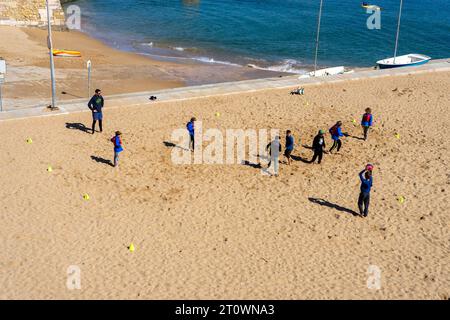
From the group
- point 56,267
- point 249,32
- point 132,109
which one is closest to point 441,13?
point 249,32

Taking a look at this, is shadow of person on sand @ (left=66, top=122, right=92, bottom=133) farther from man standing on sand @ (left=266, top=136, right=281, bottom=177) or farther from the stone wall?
the stone wall

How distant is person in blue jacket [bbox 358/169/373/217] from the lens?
1480cm

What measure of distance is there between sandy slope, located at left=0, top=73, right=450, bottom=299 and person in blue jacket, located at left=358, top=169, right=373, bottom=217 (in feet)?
1.11

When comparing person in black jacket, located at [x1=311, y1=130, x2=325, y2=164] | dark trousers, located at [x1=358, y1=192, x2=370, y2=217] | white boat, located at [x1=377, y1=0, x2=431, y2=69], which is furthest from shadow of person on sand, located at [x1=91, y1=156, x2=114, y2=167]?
white boat, located at [x1=377, y1=0, x2=431, y2=69]

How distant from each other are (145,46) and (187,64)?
6.64 metres

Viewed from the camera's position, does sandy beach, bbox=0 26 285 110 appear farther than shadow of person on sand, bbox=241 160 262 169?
Yes

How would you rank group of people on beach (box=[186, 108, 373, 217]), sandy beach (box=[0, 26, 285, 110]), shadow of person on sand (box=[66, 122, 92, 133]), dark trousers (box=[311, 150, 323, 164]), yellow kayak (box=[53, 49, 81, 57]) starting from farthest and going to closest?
yellow kayak (box=[53, 49, 81, 57])
sandy beach (box=[0, 26, 285, 110])
shadow of person on sand (box=[66, 122, 92, 133])
dark trousers (box=[311, 150, 323, 164])
group of people on beach (box=[186, 108, 373, 217])

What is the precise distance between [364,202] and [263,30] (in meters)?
35.9

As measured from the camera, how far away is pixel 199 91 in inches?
952

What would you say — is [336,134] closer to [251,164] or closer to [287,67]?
[251,164]

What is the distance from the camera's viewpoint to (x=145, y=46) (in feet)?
137

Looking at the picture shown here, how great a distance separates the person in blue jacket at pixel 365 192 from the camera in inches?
583

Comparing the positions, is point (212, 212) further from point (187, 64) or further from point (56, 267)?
point (187, 64)

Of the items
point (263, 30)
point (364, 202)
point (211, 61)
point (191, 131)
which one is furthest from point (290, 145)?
point (263, 30)
